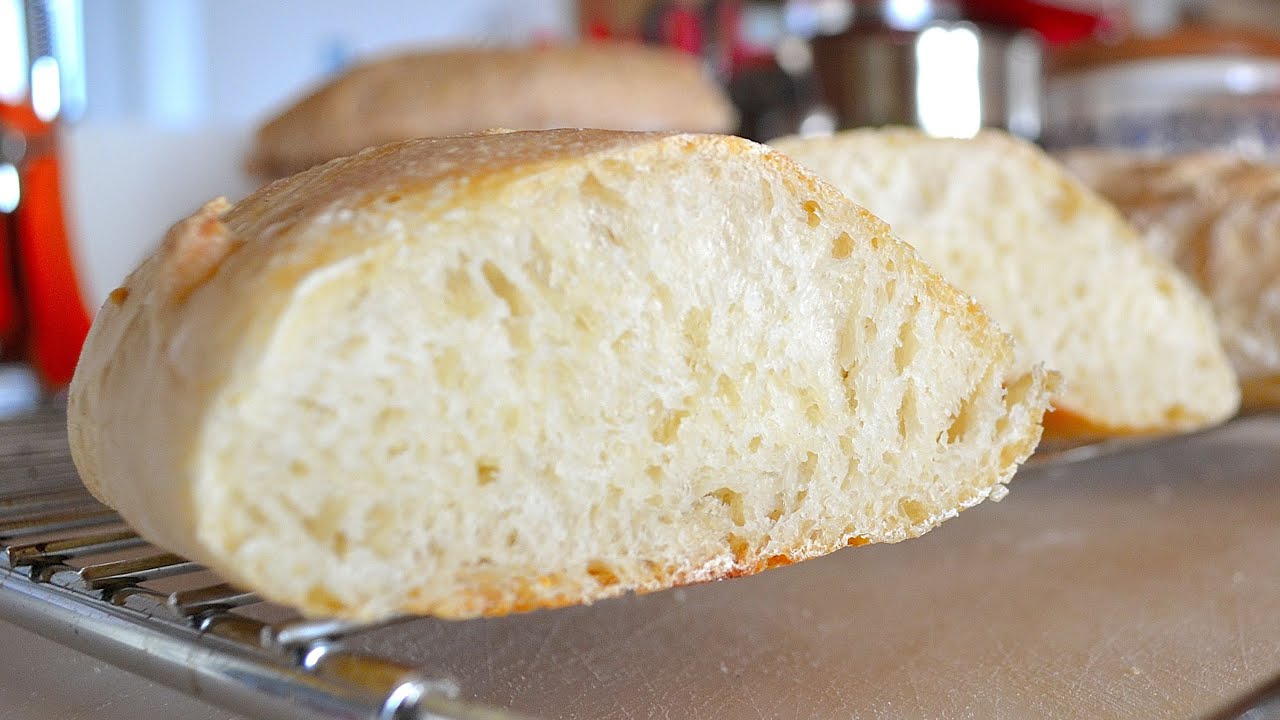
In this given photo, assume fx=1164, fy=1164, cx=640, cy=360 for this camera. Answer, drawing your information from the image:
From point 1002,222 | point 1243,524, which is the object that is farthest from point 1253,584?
point 1002,222

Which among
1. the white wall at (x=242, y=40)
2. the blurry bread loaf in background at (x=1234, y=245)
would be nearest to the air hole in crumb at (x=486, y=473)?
the blurry bread loaf in background at (x=1234, y=245)

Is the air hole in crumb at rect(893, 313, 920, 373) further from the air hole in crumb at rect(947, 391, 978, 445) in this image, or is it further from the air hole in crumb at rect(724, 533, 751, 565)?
the air hole in crumb at rect(724, 533, 751, 565)

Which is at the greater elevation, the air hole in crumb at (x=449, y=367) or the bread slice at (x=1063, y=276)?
the air hole in crumb at (x=449, y=367)

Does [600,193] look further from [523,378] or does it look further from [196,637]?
[196,637]

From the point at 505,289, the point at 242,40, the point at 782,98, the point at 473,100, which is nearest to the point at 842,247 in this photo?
the point at 505,289

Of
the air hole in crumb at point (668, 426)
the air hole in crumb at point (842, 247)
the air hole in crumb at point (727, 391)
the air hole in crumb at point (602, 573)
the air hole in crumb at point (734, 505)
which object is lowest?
the air hole in crumb at point (602, 573)

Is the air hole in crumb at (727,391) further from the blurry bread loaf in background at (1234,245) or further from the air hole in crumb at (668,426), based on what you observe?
the blurry bread loaf in background at (1234,245)

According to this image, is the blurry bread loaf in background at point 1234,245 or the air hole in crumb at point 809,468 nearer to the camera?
the air hole in crumb at point 809,468

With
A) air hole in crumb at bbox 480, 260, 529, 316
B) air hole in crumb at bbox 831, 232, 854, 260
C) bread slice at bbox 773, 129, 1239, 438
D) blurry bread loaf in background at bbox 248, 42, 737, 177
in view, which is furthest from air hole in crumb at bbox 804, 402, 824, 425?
blurry bread loaf in background at bbox 248, 42, 737, 177
